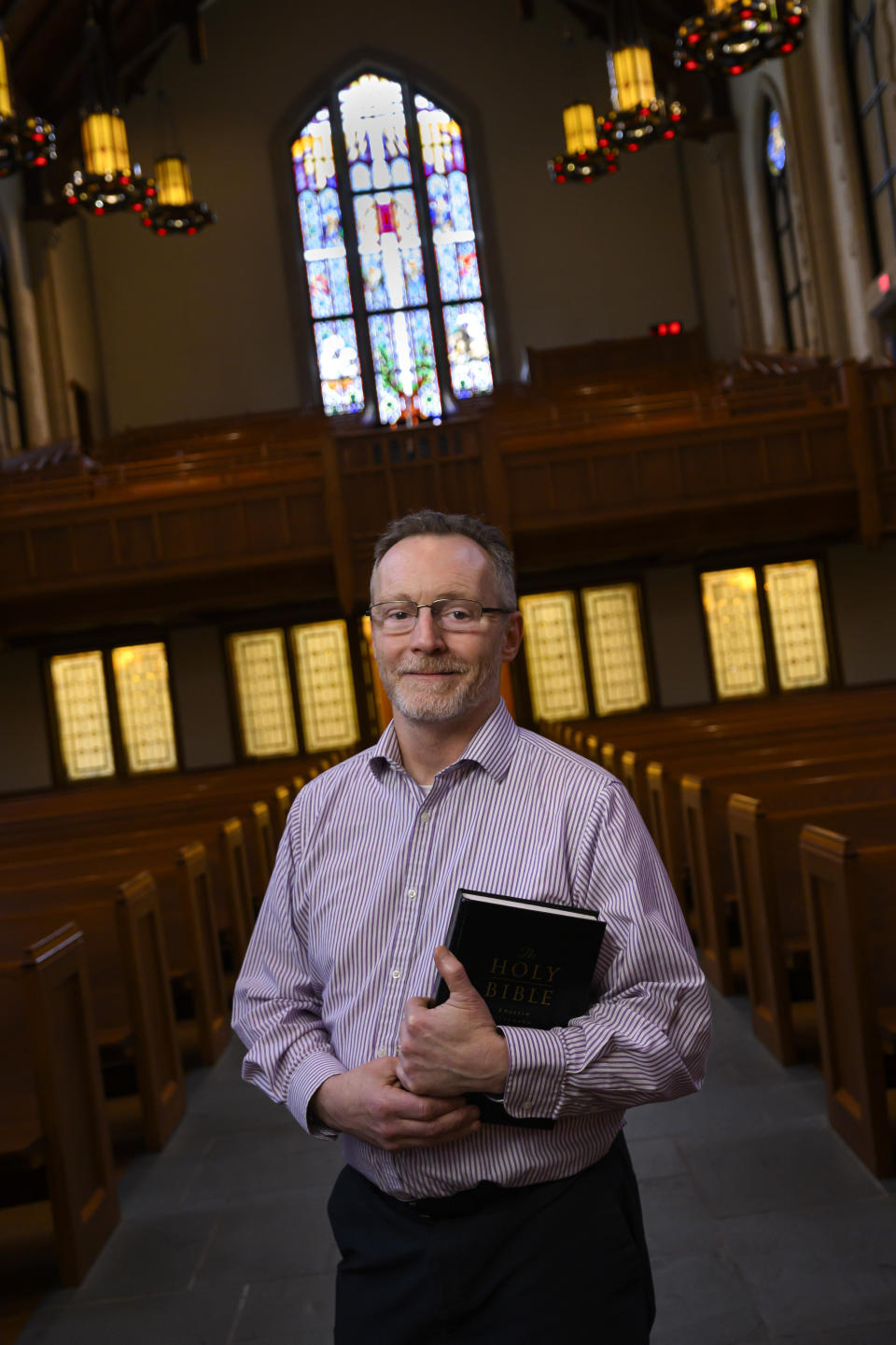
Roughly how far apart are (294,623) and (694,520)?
4384mm

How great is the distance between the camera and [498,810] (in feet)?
4.85

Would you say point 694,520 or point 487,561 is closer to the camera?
point 487,561

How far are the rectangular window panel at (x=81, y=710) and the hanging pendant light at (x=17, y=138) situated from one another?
16.7 feet

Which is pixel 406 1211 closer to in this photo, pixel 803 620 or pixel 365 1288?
pixel 365 1288

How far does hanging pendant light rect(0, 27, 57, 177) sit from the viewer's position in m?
9.60

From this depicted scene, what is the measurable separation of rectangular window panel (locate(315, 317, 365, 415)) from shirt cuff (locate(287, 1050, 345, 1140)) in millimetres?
17950

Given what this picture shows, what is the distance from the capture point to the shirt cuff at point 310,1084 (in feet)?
4.79

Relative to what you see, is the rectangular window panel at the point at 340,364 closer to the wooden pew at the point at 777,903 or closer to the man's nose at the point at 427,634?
the wooden pew at the point at 777,903

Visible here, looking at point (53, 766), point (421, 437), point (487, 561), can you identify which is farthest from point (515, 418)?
point (487, 561)

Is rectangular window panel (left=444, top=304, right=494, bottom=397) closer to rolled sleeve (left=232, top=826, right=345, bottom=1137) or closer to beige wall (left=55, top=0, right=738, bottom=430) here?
beige wall (left=55, top=0, right=738, bottom=430)

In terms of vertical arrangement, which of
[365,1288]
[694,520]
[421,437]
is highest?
[421,437]

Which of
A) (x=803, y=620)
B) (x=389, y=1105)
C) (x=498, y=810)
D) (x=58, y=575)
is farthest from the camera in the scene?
(x=803, y=620)

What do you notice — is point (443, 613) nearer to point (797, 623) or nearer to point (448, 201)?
point (797, 623)

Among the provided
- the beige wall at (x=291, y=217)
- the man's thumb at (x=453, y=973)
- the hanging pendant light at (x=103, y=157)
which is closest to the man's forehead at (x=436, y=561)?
the man's thumb at (x=453, y=973)
